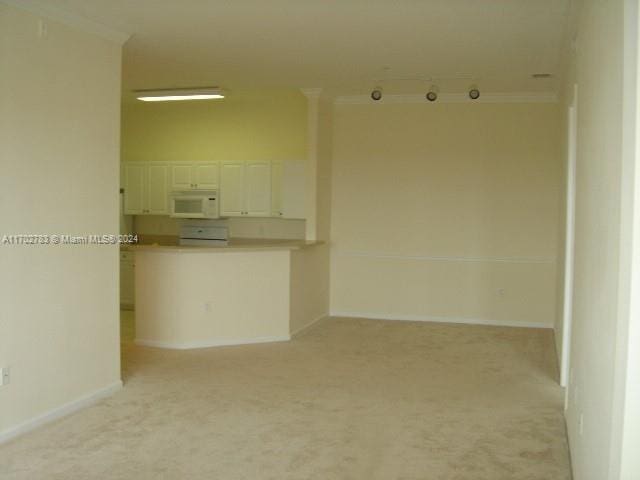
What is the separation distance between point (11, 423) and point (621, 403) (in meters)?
3.48

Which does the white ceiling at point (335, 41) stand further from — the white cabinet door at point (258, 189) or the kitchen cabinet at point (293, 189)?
the white cabinet door at point (258, 189)

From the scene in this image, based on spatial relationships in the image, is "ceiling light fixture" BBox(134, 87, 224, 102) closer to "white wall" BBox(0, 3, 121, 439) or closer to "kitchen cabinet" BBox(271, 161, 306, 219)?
"kitchen cabinet" BBox(271, 161, 306, 219)

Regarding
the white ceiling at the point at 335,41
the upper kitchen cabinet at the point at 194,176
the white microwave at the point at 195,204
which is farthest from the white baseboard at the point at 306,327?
the white ceiling at the point at 335,41

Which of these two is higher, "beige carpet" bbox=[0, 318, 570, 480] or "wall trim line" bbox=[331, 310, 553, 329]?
"wall trim line" bbox=[331, 310, 553, 329]

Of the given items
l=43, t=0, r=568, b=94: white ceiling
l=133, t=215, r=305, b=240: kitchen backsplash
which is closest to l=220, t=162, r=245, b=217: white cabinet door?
l=133, t=215, r=305, b=240: kitchen backsplash

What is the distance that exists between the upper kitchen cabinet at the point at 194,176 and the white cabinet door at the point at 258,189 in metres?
0.47

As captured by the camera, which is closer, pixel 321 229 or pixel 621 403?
pixel 621 403

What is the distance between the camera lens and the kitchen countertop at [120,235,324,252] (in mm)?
6512

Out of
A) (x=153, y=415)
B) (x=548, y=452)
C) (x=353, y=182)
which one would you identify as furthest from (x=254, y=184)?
(x=548, y=452)

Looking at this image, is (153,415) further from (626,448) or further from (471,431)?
(626,448)

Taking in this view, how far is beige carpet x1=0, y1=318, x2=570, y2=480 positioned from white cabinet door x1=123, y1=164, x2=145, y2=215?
282 centimetres

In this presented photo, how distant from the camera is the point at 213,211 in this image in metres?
8.38

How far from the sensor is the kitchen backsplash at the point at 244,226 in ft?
27.9

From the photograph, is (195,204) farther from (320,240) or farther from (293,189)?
(320,240)
